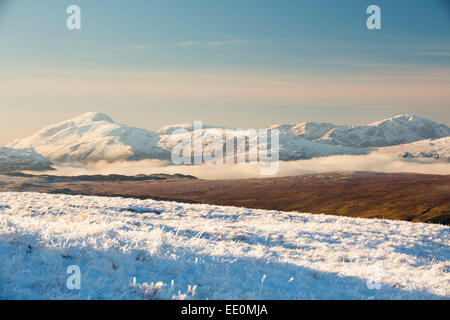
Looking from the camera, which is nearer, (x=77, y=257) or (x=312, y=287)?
(x=77, y=257)

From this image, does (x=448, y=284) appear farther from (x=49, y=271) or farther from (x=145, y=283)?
(x=49, y=271)

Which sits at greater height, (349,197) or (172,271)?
(172,271)

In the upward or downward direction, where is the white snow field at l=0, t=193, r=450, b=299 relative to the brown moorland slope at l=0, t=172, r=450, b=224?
upward

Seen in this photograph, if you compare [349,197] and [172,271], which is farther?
[349,197]

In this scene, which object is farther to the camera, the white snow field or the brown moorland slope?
the brown moorland slope

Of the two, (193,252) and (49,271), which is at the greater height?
(49,271)

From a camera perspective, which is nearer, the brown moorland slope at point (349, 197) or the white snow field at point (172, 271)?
the white snow field at point (172, 271)

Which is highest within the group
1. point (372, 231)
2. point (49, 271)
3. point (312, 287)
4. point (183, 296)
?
point (49, 271)

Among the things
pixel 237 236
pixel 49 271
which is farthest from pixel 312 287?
pixel 237 236

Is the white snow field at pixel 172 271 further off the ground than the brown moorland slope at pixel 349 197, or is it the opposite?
the white snow field at pixel 172 271
